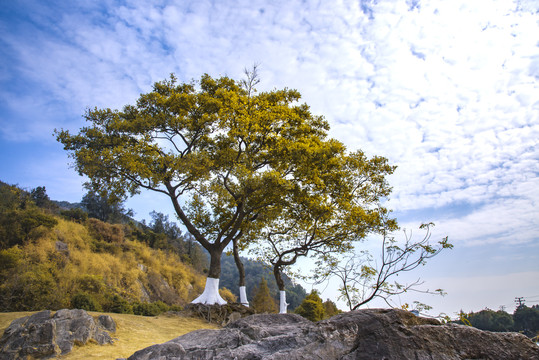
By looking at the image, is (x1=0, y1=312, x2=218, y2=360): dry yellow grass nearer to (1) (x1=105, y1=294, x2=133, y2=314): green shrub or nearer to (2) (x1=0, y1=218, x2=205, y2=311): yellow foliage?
(1) (x1=105, y1=294, x2=133, y2=314): green shrub

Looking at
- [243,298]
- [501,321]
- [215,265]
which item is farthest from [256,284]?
[501,321]

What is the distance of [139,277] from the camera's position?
21.6 m

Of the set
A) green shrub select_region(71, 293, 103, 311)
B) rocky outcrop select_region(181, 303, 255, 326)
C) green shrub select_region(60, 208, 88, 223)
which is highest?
green shrub select_region(60, 208, 88, 223)

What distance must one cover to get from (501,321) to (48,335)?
9405mm

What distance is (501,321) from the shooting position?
17.9 ft

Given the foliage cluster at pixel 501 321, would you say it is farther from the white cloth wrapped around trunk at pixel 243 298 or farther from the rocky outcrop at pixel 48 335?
the white cloth wrapped around trunk at pixel 243 298

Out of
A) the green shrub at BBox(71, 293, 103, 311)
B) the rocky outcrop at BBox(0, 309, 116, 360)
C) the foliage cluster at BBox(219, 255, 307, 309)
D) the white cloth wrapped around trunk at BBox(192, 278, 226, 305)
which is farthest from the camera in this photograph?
the foliage cluster at BBox(219, 255, 307, 309)

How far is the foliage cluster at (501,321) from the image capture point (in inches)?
119

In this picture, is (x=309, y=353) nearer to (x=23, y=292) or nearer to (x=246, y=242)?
(x=23, y=292)

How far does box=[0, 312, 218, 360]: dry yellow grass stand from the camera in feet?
24.0

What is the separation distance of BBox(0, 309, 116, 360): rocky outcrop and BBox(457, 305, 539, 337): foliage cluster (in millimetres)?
8258

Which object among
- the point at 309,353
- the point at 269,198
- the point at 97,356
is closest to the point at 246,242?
the point at 269,198

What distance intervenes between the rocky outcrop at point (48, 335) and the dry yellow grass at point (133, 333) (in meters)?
0.27

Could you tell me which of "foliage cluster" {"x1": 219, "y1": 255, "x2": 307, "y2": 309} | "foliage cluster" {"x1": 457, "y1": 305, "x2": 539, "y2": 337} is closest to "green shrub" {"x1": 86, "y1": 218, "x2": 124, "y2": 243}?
"foliage cluster" {"x1": 457, "y1": 305, "x2": 539, "y2": 337}
